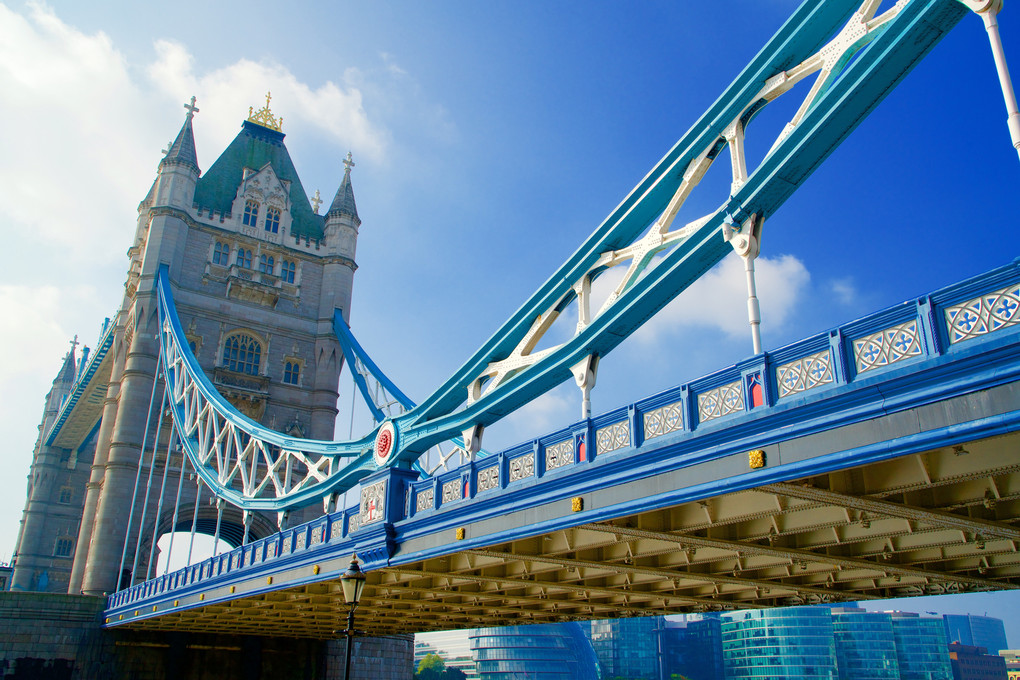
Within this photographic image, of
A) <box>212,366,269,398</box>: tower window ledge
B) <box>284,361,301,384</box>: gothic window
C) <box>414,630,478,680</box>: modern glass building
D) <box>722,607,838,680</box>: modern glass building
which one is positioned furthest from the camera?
<box>722,607,838,680</box>: modern glass building

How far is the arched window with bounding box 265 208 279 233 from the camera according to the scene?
4719cm

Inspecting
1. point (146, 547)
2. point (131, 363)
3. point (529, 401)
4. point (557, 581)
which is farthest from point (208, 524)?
point (529, 401)

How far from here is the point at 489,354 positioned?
16.9m

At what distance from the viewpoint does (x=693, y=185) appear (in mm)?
14031

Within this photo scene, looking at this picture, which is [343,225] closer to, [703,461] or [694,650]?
[703,461]

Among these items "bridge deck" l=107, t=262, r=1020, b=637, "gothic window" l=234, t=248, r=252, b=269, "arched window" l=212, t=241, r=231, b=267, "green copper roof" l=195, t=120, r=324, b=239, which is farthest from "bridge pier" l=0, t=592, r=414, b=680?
"green copper roof" l=195, t=120, r=324, b=239

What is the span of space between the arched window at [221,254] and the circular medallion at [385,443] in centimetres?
2847

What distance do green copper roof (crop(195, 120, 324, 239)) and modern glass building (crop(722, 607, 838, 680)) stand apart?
124762mm

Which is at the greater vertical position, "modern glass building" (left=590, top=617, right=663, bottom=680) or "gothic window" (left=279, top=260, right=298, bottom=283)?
"gothic window" (left=279, top=260, right=298, bottom=283)

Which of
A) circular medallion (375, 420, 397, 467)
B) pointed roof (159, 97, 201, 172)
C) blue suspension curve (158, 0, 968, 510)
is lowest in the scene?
circular medallion (375, 420, 397, 467)

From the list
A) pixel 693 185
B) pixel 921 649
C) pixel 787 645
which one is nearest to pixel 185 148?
pixel 693 185

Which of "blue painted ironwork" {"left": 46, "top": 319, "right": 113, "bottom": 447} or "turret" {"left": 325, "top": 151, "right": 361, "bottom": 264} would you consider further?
"blue painted ironwork" {"left": 46, "top": 319, "right": 113, "bottom": 447}

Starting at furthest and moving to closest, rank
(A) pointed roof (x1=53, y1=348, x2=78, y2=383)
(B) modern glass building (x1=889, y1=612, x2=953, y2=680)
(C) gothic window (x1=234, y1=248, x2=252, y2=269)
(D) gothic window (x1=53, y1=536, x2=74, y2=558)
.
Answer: (B) modern glass building (x1=889, y1=612, x2=953, y2=680) → (A) pointed roof (x1=53, y1=348, x2=78, y2=383) → (D) gothic window (x1=53, y1=536, x2=74, y2=558) → (C) gothic window (x1=234, y1=248, x2=252, y2=269)

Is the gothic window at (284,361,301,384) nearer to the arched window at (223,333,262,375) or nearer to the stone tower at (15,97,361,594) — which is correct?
the stone tower at (15,97,361,594)
